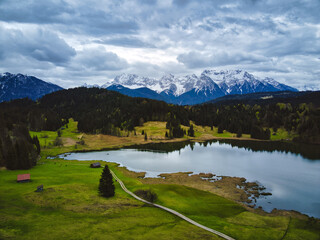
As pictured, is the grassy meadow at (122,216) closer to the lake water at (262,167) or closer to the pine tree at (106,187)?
the pine tree at (106,187)

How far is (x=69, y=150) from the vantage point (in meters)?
141

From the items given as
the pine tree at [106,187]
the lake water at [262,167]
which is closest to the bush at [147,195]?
the pine tree at [106,187]

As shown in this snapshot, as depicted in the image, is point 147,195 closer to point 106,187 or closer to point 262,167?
point 106,187

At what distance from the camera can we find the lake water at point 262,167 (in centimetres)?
6044

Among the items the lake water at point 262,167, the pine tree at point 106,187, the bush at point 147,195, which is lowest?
the lake water at point 262,167

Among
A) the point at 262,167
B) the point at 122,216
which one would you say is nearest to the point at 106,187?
the point at 122,216

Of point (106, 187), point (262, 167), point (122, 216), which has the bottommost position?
point (262, 167)

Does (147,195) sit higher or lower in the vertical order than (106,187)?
lower

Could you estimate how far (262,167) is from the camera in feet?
316

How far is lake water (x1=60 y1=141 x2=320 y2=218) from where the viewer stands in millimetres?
60438

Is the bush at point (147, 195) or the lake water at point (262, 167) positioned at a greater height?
the bush at point (147, 195)

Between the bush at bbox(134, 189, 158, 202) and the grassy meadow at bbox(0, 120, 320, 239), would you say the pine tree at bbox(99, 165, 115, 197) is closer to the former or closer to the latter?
the grassy meadow at bbox(0, 120, 320, 239)

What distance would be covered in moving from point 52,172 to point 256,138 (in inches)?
6530

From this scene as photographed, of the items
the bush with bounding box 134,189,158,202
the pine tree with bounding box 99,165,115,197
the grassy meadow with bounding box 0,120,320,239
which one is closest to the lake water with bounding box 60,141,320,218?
the grassy meadow with bounding box 0,120,320,239
